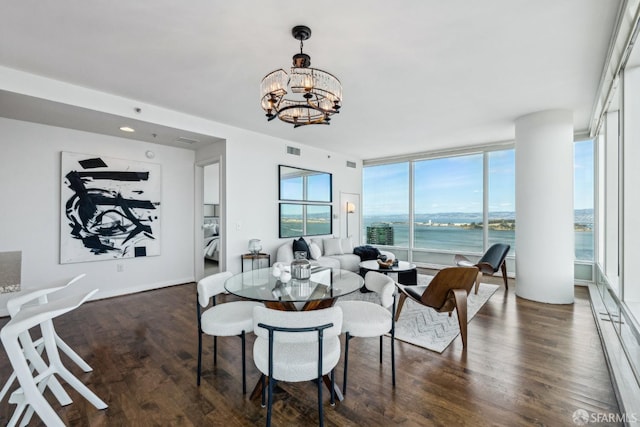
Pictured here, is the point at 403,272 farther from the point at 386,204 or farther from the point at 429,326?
the point at 386,204

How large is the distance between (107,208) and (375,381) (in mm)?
4733

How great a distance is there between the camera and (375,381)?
7.65 feet

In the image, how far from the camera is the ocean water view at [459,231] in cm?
535

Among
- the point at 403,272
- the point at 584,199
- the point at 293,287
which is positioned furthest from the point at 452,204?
the point at 293,287

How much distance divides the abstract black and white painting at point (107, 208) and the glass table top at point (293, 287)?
3151 mm

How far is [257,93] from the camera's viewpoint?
11.9ft

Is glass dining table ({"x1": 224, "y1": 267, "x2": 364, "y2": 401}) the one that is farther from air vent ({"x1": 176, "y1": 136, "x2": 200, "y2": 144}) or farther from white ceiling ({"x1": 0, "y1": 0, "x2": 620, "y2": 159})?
air vent ({"x1": 176, "y1": 136, "x2": 200, "y2": 144})

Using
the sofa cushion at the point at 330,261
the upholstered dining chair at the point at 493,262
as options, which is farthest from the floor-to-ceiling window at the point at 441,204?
the sofa cushion at the point at 330,261

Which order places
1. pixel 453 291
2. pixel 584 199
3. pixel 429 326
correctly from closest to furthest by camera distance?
pixel 453 291
pixel 429 326
pixel 584 199

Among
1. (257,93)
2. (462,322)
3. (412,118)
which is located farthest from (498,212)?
(257,93)

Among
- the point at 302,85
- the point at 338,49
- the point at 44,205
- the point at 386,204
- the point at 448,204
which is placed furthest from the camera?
the point at 386,204

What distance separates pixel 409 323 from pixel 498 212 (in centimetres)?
407

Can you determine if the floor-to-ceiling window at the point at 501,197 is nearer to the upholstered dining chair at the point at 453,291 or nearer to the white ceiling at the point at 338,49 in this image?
the white ceiling at the point at 338,49

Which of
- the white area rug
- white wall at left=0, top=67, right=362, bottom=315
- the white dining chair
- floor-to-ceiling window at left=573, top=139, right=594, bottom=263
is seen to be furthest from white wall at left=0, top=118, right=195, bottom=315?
floor-to-ceiling window at left=573, top=139, right=594, bottom=263
